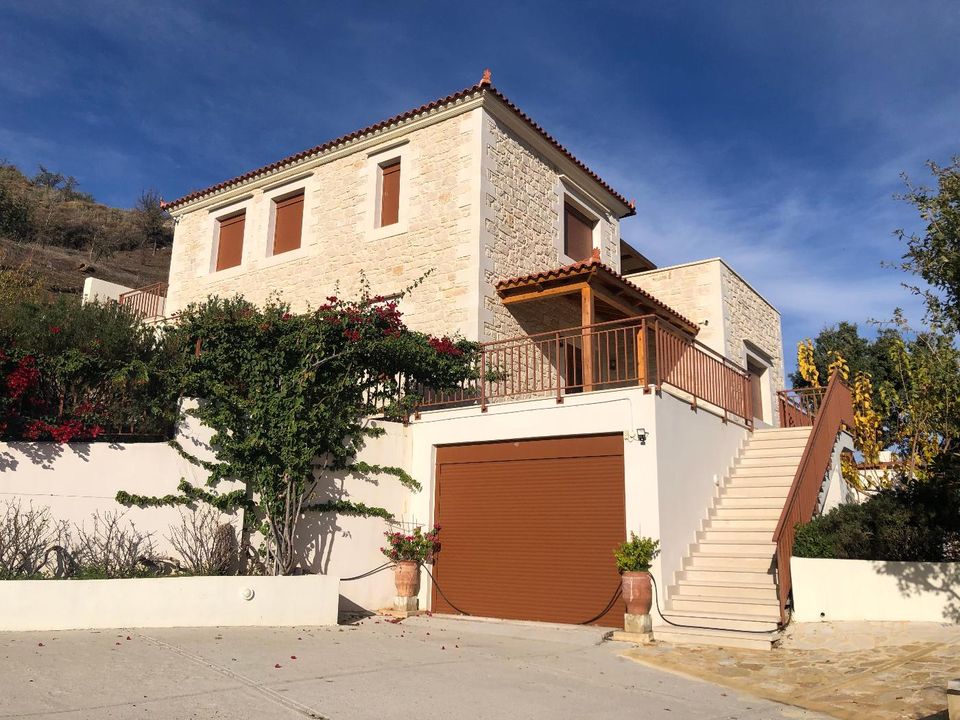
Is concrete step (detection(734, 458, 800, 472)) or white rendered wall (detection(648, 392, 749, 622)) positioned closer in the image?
white rendered wall (detection(648, 392, 749, 622))

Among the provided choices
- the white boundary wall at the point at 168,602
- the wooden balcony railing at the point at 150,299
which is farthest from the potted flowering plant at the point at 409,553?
the wooden balcony railing at the point at 150,299

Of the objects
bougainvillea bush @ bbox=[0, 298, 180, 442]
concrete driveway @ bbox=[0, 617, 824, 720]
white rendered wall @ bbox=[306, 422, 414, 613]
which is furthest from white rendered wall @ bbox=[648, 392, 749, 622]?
bougainvillea bush @ bbox=[0, 298, 180, 442]

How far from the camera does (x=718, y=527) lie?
986 centimetres

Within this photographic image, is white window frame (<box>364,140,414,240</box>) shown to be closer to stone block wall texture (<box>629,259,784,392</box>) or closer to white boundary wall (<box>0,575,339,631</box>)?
stone block wall texture (<box>629,259,784,392</box>)

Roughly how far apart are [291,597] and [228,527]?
3.77 feet

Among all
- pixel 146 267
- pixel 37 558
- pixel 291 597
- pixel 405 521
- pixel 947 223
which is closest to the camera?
pixel 947 223

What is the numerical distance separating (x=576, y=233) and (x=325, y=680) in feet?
39.2

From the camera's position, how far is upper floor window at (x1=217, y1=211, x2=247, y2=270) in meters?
16.9

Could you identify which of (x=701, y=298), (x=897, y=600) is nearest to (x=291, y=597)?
(x=897, y=600)

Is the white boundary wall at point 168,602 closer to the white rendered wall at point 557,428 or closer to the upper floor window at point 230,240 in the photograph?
the white rendered wall at point 557,428

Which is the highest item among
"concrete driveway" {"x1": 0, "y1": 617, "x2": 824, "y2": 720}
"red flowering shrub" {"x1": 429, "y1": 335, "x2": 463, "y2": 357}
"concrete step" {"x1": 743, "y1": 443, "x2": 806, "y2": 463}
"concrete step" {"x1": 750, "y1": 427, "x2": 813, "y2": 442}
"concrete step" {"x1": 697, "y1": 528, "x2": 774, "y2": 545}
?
"red flowering shrub" {"x1": 429, "y1": 335, "x2": 463, "y2": 357}

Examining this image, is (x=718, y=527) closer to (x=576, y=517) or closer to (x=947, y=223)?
(x=576, y=517)

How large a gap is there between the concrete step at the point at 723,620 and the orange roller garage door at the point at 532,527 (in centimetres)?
67

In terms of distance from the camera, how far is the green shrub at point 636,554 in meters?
8.40
